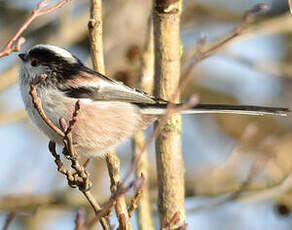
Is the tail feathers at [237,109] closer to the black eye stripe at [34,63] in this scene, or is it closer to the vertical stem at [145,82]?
the vertical stem at [145,82]

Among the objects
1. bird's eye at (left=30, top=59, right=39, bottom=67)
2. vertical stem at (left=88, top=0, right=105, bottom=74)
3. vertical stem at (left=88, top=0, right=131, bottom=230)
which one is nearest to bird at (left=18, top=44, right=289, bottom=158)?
bird's eye at (left=30, top=59, right=39, bottom=67)

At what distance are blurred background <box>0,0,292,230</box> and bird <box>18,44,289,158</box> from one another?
3.61ft

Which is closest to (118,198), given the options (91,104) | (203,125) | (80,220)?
(80,220)

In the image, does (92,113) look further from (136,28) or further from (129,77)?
(136,28)

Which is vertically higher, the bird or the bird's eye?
the bird's eye

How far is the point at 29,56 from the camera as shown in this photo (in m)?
3.73

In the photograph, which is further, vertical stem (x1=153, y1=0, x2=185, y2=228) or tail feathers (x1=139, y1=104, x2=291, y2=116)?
vertical stem (x1=153, y1=0, x2=185, y2=228)

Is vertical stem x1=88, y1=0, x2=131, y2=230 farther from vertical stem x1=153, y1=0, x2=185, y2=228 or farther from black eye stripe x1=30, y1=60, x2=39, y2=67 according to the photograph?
black eye stripe x1=30, y1=60, x2=39, y2=67

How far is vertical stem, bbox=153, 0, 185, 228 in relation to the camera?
3168mm

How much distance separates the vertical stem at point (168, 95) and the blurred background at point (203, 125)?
51.7 inches

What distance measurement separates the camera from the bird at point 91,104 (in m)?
3.40

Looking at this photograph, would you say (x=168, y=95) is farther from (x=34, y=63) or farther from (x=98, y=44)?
(x=34, y=63)

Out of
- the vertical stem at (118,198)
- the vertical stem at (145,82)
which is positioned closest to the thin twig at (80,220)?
the vertical stem at (118,198)

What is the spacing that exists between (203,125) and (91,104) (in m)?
4.69
